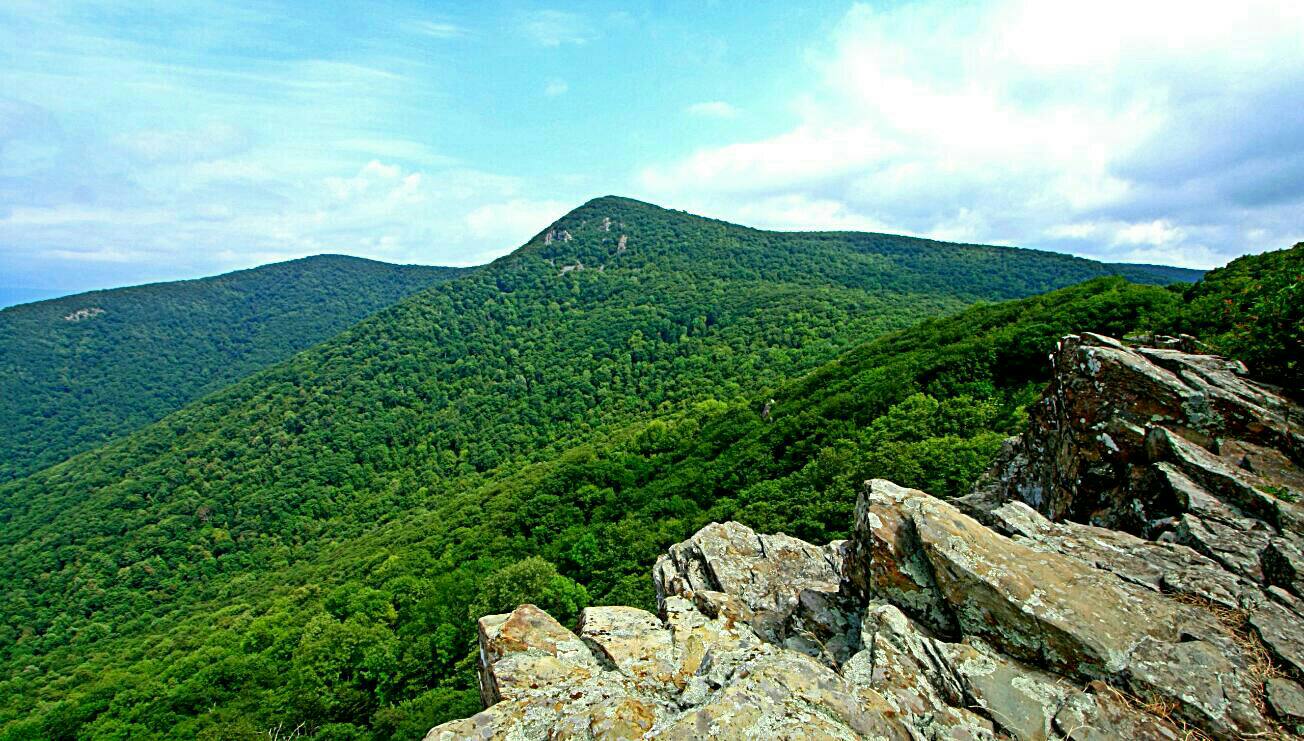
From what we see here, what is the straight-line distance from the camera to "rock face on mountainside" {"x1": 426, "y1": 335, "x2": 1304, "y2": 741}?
692 cm

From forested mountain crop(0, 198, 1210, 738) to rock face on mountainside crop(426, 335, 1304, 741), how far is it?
58.0 ft

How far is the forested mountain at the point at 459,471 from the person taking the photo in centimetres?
4034

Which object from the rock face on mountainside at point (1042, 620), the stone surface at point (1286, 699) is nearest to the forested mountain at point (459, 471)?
the rock face on mountainside at point (1042, 620)

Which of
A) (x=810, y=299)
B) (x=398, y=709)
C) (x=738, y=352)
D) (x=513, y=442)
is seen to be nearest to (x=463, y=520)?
(x=398, y=709)

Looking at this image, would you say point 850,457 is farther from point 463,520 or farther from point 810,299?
point 810,299

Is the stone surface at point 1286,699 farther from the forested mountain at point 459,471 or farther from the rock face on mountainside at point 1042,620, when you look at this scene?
the forested mountain at point 459,471

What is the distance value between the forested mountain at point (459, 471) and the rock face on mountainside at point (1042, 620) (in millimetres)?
17681

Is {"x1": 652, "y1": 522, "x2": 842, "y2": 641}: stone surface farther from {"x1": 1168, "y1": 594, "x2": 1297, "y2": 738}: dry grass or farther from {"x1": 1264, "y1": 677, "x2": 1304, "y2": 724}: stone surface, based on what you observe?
{"x1": 1264, "y1": 677, "x2": 1304, "y2": 724}: stone surface

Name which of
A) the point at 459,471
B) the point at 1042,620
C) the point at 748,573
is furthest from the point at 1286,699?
the point at 459,471

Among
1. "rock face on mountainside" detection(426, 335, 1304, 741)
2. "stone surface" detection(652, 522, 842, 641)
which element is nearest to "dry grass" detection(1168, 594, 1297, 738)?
"rock face on mountainside" detection(426, 335, 1304, 741)

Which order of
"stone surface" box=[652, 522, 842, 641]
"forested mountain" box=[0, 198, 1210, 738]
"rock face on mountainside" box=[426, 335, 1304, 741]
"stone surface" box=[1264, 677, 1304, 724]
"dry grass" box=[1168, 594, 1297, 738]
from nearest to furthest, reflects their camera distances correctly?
1. "stone surface" box=[1264, 677, 1304, 724]
2. "dry grass" box=[1168, 594, 1297, 738]
3. "rock face on mountainside" box=[426, 335, 1304, 741]
4. "stone surface" box=[652, 522, 842, 641]
5. "forested mountain" box=[0, 198, 1210, 738]

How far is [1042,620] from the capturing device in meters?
7.70

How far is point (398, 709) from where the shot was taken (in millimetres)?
34156

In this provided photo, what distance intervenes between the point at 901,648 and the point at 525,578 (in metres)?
33.9
